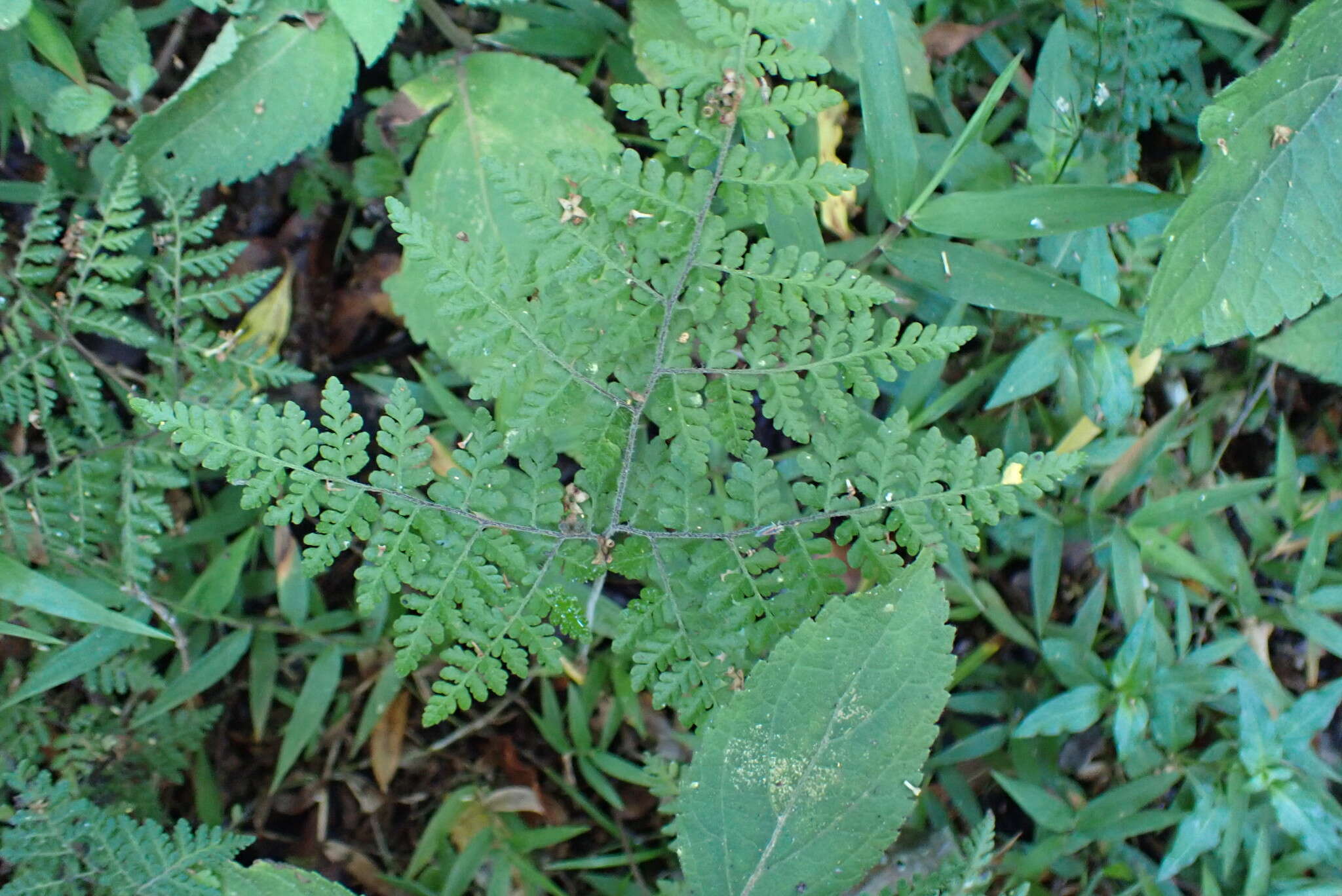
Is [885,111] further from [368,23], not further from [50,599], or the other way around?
[50,599]

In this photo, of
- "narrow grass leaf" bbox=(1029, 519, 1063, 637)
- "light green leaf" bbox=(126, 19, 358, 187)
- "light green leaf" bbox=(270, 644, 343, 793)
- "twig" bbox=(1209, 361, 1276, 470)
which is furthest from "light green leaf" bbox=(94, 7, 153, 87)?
"twig" bbox=(1209, 361, 1276, 470)

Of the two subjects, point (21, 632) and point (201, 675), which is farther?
point (201, 675)

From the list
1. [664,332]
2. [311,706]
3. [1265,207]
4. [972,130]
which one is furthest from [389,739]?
[1265,207]

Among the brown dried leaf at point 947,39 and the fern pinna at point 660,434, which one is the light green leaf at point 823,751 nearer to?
the fern pinna at point 660,434

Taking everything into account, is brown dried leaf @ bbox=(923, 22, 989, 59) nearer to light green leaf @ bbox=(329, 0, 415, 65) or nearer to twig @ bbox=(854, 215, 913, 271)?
twig @ bbox=(854, 215, 913, 271)

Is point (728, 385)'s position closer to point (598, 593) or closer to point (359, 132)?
point (598, 593)

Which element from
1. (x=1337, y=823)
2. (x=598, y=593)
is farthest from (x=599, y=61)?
(x=1337, y=823)

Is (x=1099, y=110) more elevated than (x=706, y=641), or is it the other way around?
(x=1099, y=110)

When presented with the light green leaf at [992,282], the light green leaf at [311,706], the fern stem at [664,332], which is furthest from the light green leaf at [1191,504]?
the light green leaf at [311,706]
